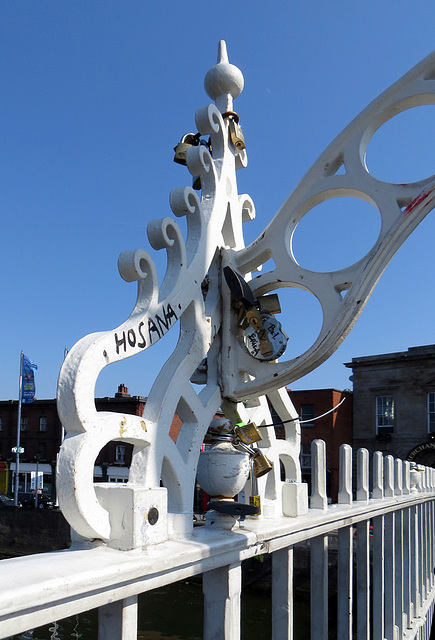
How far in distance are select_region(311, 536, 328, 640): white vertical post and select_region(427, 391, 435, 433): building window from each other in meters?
28.9

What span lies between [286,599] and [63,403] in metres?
2.02

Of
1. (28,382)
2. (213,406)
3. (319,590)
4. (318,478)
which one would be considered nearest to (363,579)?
(319,590)

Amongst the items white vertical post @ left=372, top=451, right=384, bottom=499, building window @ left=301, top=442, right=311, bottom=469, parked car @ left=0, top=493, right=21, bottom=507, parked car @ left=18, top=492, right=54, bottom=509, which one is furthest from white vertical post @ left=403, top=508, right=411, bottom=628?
parked car @ left=0, top=493, right=21, bottom=507

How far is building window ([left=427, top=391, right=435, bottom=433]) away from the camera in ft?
101

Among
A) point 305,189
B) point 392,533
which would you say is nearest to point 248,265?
point 305,189

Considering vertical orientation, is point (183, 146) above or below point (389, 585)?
above

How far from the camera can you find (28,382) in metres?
35.5

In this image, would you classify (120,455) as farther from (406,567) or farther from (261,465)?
(261,465)

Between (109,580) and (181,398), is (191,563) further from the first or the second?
(181,398)

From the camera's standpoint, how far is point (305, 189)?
336 cm

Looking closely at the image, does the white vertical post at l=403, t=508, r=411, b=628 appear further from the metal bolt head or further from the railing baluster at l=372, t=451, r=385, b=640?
Result: the metal bolt head

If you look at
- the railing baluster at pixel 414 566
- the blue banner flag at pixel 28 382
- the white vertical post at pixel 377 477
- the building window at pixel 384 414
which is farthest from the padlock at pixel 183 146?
the blue banner flag at pixel 28 382

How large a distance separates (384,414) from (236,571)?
31.4 metres

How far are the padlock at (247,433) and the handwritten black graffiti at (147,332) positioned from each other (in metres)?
0.80
